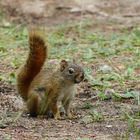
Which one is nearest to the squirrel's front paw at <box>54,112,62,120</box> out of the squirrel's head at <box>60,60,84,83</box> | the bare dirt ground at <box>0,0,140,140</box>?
the bare dirt ground at <box>0,0,140,140</box>

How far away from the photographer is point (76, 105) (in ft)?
25.6

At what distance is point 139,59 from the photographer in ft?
32.4

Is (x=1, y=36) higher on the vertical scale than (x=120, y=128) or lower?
higher

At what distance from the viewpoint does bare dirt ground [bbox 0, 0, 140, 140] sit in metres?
6.37

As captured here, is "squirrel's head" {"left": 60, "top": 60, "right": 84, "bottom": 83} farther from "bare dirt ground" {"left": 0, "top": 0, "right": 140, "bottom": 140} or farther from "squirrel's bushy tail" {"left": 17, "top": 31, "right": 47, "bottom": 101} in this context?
"bare dirt ground" {"left": 0, "top": 0, "right": 140, "bottom": 140}

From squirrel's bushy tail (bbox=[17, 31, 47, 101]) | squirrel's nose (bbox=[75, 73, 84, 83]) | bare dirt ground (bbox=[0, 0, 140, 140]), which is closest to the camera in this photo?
bare dirt ground (bbox=[0, 0, 140, 140])

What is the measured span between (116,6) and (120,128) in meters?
8.27

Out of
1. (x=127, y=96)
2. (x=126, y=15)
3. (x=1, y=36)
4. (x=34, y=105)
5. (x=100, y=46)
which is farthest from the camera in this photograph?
(x=126, y=15)

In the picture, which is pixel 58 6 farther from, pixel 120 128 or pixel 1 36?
pixel 120 128

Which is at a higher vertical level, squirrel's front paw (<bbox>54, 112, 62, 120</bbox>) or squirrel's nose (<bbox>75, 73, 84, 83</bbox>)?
squirrel's nose (<bbox>75, 73, 84, 83</bbox>)

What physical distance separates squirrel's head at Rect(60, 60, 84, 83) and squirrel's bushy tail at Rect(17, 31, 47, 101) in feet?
0.73

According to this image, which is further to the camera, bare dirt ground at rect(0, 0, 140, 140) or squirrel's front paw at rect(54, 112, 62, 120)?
squirrel's front paw at rect(54, 112, 62, 120)

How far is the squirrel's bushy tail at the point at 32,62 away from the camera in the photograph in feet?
24.2

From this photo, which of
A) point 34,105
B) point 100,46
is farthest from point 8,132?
point 100,46
